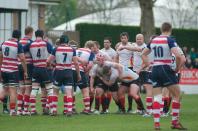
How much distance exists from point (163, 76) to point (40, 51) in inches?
199

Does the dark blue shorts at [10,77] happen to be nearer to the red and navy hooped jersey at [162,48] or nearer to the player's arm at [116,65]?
the player's arm at [116,65]

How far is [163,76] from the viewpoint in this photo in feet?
64.1

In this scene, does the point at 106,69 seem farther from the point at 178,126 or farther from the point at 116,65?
the point at 178,126

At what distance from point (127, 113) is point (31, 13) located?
2188 centimetres

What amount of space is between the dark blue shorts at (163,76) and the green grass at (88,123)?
1.03m

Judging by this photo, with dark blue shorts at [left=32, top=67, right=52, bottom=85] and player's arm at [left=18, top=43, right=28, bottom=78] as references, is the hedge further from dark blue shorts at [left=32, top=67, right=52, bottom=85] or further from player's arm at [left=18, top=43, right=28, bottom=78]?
player's arm at [left=18, top=43, right=28, bottom=78]

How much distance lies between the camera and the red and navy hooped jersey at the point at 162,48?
19500mm

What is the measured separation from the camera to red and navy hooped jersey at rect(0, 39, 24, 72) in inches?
918

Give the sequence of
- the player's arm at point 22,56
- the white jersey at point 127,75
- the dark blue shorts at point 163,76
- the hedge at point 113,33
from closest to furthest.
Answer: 1. the dark blue shorts at point 163,76
2. the player's arm at point 22,56
3. the white jersey at point 127,75
4. the hedge at point 113,33

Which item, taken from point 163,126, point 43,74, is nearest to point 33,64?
point 43,74

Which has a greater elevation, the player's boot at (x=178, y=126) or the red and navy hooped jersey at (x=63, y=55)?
the red and navy hooped jersey at (x=63, y=55)

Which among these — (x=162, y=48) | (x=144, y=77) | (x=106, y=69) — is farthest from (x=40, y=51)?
(x=162, y=48)

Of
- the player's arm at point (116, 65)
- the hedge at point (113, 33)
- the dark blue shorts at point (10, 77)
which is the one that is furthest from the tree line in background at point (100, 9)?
the dark blue shorts at point (10, 77)

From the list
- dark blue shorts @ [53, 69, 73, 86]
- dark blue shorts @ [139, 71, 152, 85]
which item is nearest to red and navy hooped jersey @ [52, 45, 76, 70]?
dark blue shorts @ [53, 69, 73, 86]
